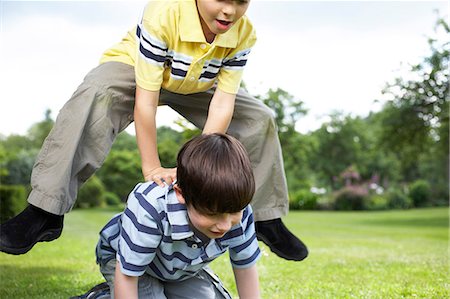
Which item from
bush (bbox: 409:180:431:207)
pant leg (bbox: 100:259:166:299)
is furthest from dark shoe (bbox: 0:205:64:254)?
bush (bbox: 409:180:431:207)

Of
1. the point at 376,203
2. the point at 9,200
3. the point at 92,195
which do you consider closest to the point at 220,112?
the point at 9,200

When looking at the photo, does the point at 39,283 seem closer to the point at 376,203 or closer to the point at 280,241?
the point at 280,241

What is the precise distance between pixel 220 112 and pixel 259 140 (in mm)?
419

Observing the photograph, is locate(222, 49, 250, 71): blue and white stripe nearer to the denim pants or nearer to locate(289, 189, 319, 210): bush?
the denim pants

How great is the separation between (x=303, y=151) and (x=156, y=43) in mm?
23702

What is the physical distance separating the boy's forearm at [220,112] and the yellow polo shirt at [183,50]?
0.11 ft

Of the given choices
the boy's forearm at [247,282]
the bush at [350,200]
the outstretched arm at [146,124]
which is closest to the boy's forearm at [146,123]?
the outstretched arm at [146,124]

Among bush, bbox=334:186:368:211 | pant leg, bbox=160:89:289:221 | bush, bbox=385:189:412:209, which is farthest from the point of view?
bush, bbox=385:189:412:209

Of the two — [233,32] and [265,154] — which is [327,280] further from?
A: [233,32]

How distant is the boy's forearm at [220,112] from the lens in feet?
8.92

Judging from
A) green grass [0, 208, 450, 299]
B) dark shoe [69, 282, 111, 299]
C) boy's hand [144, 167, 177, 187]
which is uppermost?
boy's hand [144, 167, 177, 187]

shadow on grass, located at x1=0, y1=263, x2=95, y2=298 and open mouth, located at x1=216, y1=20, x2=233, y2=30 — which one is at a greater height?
open mouth, located at x1=216, y1=20, x2=233, y2=30

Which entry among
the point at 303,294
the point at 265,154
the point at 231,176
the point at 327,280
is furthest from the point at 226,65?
the point at 327,280

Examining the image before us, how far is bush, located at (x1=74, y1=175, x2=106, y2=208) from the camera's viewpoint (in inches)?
888
